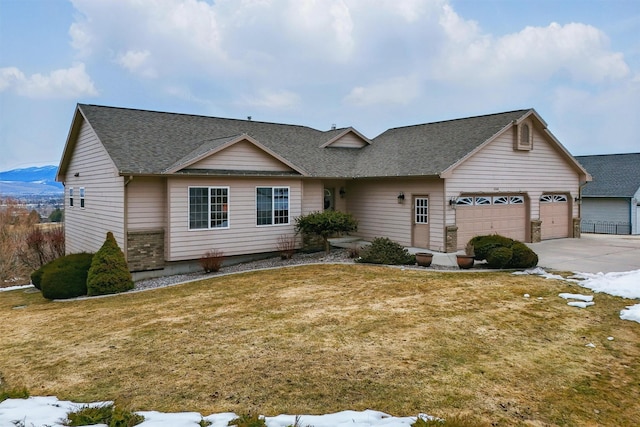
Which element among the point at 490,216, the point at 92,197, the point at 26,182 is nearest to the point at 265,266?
the point at 92,197

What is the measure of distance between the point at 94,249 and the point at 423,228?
522 inches

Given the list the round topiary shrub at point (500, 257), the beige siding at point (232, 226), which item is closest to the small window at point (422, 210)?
the round topiary shrub at point (500, 257)

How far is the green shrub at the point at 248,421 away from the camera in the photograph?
430cm

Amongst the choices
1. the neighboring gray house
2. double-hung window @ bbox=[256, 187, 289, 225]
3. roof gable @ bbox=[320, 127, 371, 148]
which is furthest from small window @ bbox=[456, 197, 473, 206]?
the neighboring gray house

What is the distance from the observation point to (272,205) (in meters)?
16.9

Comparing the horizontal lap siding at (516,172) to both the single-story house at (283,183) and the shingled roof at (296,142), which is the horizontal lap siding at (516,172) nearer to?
the single-story house at (283,183)

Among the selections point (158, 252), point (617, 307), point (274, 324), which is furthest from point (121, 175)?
point (617, 307)

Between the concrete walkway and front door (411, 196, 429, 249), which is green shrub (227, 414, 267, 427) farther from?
front door (411, 196, 429, 249)

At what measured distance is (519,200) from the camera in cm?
1933

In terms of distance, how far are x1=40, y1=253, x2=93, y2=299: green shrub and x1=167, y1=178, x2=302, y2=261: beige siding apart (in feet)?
8.87

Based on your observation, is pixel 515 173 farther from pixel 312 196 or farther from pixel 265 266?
pixel 265 266

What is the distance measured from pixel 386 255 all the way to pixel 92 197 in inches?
472

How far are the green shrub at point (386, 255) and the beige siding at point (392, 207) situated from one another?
215 centimetres

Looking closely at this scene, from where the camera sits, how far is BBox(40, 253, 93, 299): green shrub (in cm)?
1280
